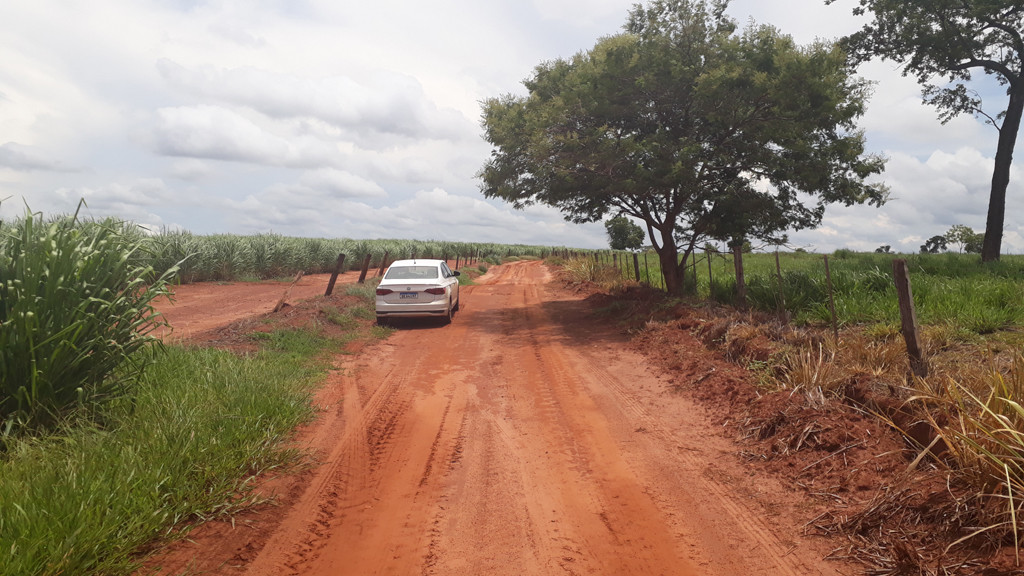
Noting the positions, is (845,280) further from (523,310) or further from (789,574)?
(789,574)

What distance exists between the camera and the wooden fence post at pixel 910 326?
19.1 feet

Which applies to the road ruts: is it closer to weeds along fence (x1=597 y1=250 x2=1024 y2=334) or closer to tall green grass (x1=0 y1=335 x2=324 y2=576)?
tall green grass (x1=0 y1=335 x2=324 y2=576)

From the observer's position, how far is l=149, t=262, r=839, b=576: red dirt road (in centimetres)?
357

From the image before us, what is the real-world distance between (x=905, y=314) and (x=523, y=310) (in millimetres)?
12462

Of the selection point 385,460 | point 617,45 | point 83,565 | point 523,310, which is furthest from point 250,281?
point 83,565

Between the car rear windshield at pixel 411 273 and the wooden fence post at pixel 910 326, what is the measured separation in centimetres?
1036

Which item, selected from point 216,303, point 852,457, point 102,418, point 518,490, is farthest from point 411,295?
point 852,457

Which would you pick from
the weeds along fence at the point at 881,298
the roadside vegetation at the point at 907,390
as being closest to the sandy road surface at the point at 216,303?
the roadside vegetation at the point at 907,390

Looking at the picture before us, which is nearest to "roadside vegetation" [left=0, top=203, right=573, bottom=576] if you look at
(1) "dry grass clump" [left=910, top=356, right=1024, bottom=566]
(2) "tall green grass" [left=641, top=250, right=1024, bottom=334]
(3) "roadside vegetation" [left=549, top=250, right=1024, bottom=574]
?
(3) "roadside vegetation" [left=549, top=250, right=1024, bottom=574]

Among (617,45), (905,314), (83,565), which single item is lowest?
(83,565)

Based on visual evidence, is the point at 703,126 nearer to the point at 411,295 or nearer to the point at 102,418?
the point at 411,295

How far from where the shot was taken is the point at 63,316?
15.3 feet

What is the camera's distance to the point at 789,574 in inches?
135

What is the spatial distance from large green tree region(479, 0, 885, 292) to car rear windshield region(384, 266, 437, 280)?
3.87 meters
